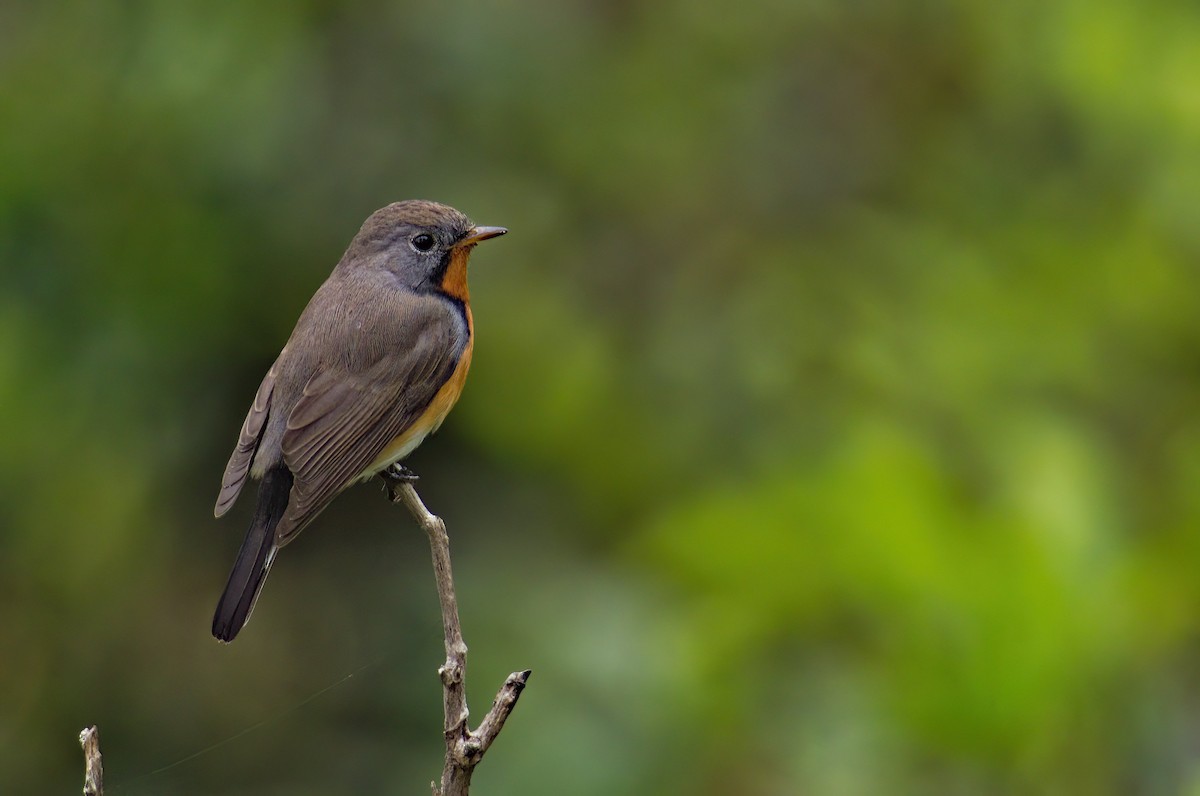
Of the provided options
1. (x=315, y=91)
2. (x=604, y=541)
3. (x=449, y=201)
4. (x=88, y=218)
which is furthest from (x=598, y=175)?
(x=88, y=218)

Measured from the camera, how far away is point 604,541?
4285 mm

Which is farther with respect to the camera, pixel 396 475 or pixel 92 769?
pixel 396 475

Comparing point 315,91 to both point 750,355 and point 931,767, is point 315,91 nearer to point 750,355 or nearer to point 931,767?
point 750,355

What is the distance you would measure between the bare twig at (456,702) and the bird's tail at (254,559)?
287mm

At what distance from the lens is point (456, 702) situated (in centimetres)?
200

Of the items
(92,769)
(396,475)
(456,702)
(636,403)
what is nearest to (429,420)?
(396,475)

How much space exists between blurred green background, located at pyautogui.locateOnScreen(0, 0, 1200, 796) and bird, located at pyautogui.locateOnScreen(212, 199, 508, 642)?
605 millimetres

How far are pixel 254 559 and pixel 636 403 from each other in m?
2.20

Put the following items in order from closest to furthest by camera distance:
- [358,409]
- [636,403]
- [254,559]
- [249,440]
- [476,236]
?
[254,559]
[249,440]
[358,409]
[476,236]
[636,403]

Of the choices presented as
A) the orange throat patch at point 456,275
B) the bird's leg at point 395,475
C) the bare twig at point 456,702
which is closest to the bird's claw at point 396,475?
the bird's leg at point 395,475

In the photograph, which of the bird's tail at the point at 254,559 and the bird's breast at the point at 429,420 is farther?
the bird's breast at the point at 429,420

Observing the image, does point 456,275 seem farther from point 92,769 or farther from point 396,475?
point 92,769

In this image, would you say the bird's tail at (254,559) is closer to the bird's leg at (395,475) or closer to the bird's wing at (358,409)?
the bird's wing at (358,409)

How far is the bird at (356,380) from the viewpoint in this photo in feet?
8.16
